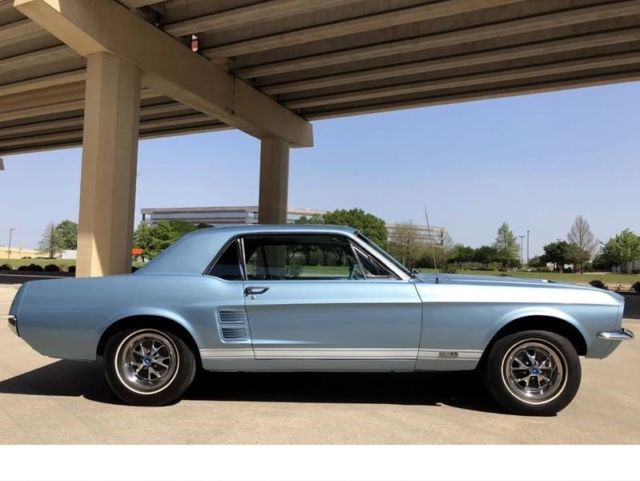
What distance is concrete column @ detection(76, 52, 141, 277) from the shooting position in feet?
48.4

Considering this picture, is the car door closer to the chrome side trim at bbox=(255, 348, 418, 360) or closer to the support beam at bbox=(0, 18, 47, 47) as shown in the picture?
the chrome side trim at bbox=(255, 348, 418, 360)

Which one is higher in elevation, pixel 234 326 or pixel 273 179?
pixel 273 179

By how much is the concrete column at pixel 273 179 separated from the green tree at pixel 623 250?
62.0 m

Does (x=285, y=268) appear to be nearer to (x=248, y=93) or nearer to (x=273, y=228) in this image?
(x=273, y=228)

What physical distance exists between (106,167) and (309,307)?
12383mm

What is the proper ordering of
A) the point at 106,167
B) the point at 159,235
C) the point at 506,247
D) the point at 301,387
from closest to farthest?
the point at 301,387 → the point at 106,167 → the point at 506,247 → the point at 159,235

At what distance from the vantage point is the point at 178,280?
15.1 feet

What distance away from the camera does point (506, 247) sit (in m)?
70.6

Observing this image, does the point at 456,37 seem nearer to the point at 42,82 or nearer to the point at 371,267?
the point at 371,267

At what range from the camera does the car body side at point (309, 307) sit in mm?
4371

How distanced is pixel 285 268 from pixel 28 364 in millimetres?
3691

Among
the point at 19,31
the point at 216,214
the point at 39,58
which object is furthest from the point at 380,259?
the point at 216,214

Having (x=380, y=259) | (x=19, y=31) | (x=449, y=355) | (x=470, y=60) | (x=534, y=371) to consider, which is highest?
(x=470, y=60)

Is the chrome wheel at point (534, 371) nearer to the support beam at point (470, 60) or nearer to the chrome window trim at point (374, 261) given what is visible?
the chrome window trim at point (374, 261)
